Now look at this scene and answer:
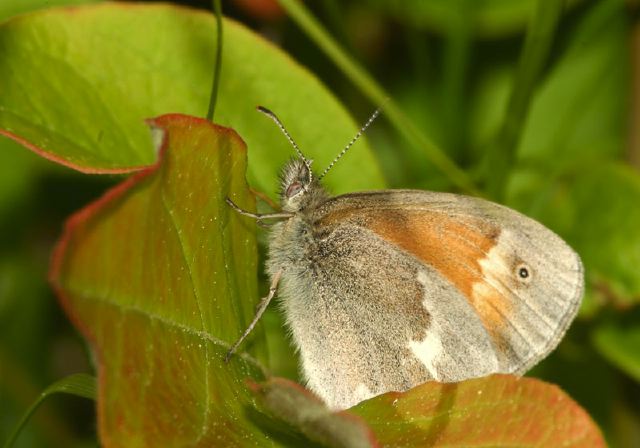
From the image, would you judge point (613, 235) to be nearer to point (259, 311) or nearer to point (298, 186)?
point (298, 186)

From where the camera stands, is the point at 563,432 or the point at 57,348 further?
the point at 57,348

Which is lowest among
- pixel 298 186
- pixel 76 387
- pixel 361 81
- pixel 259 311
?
pixel 76 387

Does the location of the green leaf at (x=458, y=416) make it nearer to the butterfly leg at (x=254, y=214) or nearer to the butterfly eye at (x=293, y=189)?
the butterfly leg at (x=254, y=214)

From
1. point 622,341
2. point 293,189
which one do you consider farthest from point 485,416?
point 622,341

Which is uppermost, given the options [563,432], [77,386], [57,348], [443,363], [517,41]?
[517,41]

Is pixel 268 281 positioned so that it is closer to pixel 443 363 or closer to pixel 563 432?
pixel 443 363

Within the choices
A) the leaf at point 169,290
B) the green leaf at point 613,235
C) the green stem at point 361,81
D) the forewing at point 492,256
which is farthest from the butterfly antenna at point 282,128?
the green leaf at point 613,235

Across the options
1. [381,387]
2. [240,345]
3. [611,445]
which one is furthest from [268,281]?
[611,445]
